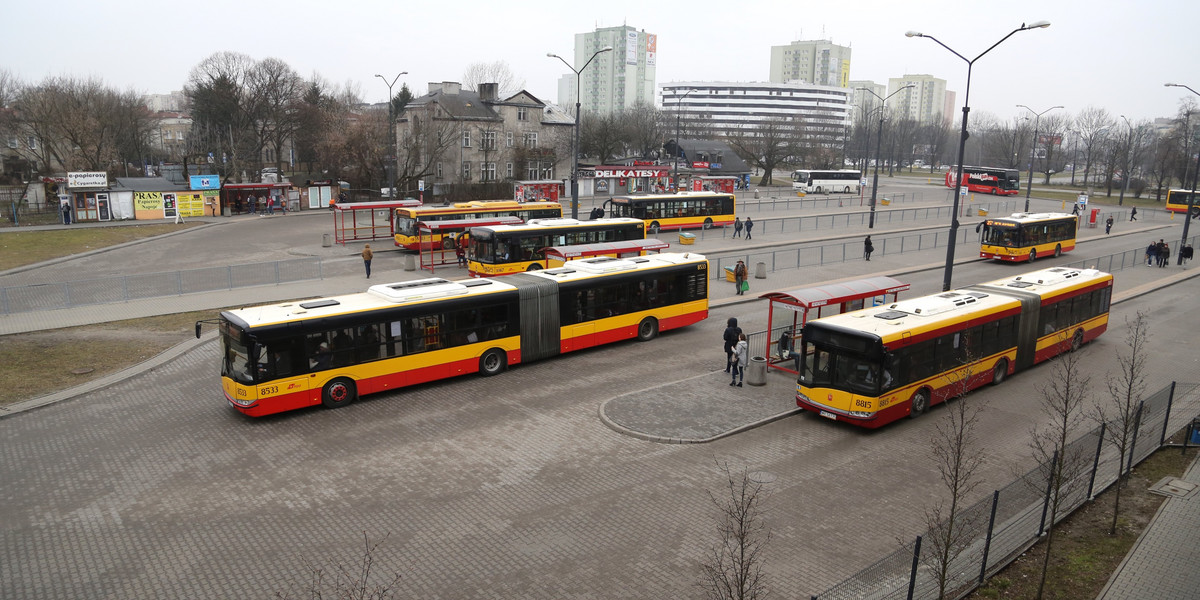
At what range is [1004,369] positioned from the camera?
61.3 feet

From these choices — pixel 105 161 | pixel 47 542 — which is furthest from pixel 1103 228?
pixel 105 161

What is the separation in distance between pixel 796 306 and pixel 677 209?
104 ft

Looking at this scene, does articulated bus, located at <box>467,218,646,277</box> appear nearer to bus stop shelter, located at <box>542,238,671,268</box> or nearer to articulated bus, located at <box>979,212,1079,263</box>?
bus stop shelter, located at <box>542,238,671,268</box>

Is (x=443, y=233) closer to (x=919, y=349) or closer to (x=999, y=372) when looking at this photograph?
(x=999, y=372)

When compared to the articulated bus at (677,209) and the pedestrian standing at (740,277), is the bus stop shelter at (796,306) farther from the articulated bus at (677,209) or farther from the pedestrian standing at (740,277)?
the articulated bus at (677,209)

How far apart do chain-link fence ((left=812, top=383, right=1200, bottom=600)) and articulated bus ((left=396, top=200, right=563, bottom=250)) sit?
29316 millimetres

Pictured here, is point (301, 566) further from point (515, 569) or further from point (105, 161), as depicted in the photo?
point (105, 161)

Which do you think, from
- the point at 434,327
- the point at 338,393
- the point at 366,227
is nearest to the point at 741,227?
the point at 366,227

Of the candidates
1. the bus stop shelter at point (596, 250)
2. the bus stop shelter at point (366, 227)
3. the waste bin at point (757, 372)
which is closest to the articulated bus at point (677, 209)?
the bus stop shelter at point (366, 227)

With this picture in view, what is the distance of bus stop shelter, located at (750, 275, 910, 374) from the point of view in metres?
18.8

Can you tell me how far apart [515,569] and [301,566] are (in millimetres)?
2927

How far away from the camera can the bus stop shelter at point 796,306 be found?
1881cm

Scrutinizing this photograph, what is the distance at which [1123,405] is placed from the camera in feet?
52.7

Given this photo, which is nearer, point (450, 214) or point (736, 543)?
point (736, 543)
